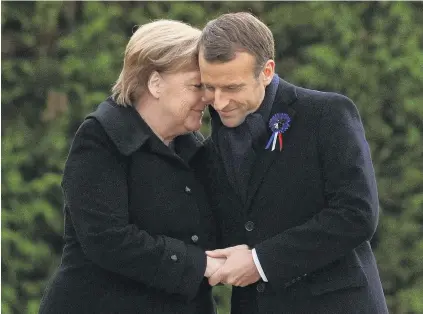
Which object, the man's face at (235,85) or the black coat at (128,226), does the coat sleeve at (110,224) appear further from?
the man's face at (235,85)

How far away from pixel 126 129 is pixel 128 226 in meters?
0.35

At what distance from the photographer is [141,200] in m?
3.95

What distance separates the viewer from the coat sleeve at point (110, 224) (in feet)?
12.6

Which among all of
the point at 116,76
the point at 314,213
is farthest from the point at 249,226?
the point at 116,76

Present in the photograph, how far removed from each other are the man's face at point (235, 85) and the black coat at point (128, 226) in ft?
0.98

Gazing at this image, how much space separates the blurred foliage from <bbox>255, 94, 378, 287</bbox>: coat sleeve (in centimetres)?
279

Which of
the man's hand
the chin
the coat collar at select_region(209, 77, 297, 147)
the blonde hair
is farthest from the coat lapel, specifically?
the blonde hair

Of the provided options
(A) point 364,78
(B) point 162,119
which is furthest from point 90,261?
(A) point 364,78

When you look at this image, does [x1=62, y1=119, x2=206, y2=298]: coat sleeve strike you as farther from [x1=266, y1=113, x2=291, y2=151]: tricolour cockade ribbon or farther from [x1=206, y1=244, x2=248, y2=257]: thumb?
[x1=266, y1=113, x2=291, y2=151]: tricolour cockade ribbon

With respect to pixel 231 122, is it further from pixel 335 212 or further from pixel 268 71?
Answer: pixel 335 212

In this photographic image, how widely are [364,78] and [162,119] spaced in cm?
298

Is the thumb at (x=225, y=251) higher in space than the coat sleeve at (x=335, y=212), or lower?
lower

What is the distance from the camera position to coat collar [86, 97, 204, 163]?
3912 mm

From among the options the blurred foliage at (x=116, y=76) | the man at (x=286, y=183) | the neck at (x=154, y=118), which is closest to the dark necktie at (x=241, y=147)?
the man at (x=286, y=183)
